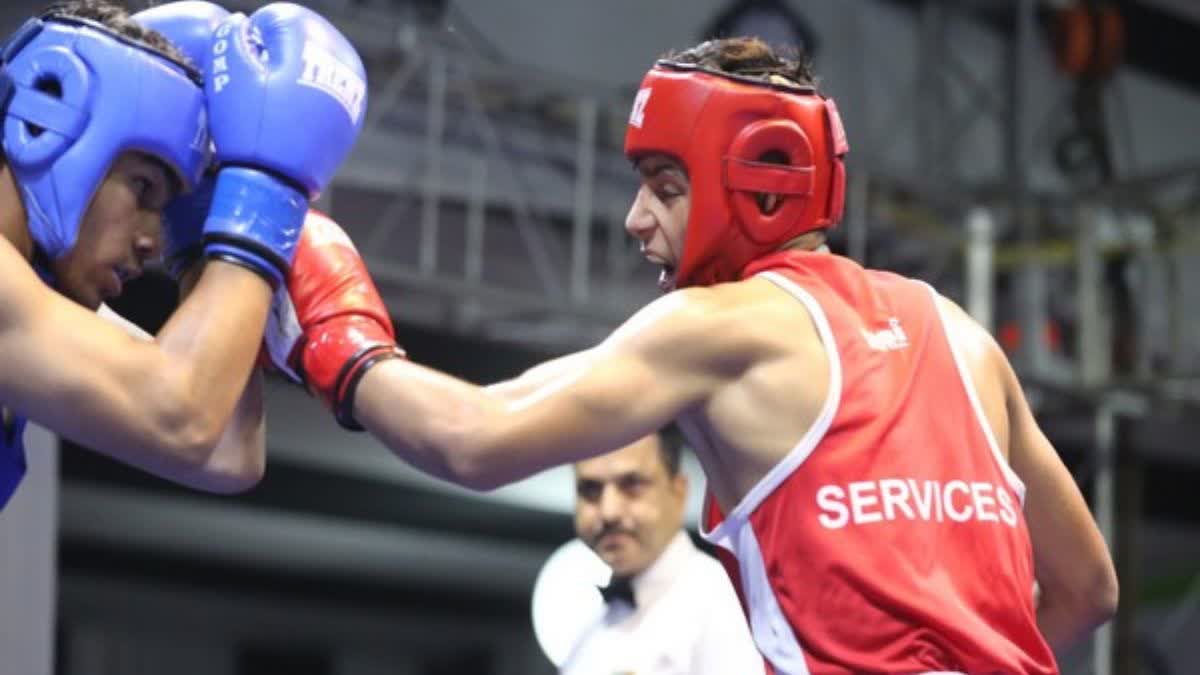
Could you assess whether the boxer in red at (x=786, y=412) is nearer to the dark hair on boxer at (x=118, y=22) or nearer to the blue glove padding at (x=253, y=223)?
the blue glove padding at (x=253, y=223)

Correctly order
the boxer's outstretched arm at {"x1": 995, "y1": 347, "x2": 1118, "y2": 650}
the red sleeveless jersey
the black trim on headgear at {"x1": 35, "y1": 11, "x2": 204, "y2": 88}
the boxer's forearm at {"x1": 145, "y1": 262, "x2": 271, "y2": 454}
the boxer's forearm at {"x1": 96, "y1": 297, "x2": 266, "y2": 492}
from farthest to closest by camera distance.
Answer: the boxer's forearm at {"x1": 96, "y1": 297, "x2": 266, "y2": 492} < the boxer's outstretched arm at {"x1": 995, "y1": 347, "x2": 1118, "y2": 650} < the black trim on headgear at {"x1": 35, "y1": 11, "x2": 204, "y2": 88} < the boxer's forearm at {"x1": 145, "y1": 262, "x2": 271, "y2": 454} < the red sleeveless jersey

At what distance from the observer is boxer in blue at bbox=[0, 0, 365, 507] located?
246 centimetres

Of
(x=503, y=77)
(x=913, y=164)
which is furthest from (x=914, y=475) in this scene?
(x=913, y=164)

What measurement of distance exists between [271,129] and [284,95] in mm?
54

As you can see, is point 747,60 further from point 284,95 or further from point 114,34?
point 114,34

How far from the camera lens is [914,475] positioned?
96.6 inches

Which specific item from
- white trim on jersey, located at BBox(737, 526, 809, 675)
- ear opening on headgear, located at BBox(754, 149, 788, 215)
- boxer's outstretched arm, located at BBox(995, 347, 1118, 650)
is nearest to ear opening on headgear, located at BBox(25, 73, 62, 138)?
ear opening on headgear, located at BBox(754, 149, 788, 215)

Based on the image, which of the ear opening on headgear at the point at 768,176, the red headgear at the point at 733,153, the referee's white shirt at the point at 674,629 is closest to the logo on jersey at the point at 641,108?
the red headgear at the point at 733,153

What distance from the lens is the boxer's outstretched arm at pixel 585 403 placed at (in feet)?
8.04

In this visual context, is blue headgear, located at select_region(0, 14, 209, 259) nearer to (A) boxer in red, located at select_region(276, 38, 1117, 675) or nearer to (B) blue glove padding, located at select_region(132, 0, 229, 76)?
(B) blue glove padding, located at select_region(132, 0, 229, 76)

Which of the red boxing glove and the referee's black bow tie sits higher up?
the red boxing glove

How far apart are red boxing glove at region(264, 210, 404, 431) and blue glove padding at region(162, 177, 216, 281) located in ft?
0.51

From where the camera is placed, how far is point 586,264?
26.7 feet

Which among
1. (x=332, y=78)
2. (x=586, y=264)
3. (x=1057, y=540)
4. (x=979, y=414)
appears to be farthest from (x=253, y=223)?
(x=586, y=264)
